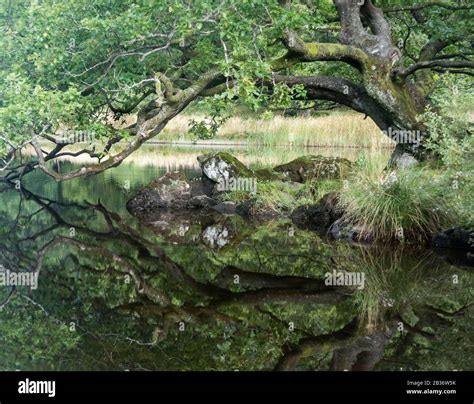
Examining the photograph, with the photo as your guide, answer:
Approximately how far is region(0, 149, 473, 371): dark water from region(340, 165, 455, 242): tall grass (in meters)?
0.58

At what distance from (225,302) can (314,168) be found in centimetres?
985

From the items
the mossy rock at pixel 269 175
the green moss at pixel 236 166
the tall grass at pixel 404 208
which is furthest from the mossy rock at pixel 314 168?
the tall grass at pixel 404 208

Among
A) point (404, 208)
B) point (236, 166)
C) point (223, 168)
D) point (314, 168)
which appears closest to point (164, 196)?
point (223, 168)

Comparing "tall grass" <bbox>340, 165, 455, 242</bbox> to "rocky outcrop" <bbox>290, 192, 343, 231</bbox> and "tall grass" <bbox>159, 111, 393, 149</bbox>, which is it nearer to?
"rocky outcrop" <bbox>290, 192, 343, 231</bbox>

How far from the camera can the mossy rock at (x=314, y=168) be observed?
55.6 feet

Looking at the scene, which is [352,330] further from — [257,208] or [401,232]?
[257,208]

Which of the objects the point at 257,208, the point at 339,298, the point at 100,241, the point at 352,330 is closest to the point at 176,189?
the point at 257,208

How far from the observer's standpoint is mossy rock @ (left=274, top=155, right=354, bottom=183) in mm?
16938

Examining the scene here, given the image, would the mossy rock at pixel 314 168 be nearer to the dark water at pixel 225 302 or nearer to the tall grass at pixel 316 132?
the dark water at pixel 225 302

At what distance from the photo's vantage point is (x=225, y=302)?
790cm

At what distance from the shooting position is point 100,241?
12.1 meters

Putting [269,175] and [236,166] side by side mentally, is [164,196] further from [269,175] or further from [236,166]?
[269,175]

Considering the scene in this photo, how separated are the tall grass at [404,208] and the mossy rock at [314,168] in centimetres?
450

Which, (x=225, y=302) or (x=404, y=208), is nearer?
(x=225, y=302)
